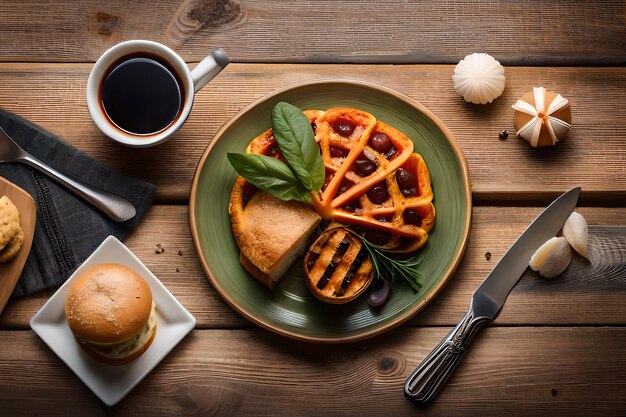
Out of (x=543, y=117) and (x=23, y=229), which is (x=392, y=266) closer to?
(x=543, y=117)

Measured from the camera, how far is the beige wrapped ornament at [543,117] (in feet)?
6.40

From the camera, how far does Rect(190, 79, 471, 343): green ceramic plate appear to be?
1.87 metres

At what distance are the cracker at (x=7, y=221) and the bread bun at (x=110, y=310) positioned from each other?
234 mm

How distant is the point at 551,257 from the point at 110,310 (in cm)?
129

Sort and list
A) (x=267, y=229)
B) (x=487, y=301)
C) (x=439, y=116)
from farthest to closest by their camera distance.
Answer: (x=439, y=116) → (x=487, y=301) → (x=267, y=229)

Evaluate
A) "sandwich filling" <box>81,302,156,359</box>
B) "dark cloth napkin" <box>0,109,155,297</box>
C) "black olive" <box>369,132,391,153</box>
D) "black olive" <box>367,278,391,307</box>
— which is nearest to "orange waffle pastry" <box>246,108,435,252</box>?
"black olive" <box>369,132,391,153</box>

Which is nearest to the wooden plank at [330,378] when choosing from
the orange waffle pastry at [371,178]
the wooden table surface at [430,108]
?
the wooden table surface at [430,108]

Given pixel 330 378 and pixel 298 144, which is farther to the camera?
pixel 330 378

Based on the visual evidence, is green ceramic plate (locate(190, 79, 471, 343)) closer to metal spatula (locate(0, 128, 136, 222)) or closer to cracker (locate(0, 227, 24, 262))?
metal spatula (locate(0, 128, 136, 222))

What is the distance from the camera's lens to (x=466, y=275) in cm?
196

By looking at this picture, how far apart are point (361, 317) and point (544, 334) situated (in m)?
0.58

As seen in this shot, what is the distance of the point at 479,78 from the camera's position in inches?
77.4

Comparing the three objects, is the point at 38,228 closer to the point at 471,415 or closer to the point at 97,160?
the point at 97,160

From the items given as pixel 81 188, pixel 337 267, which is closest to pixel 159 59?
pixel 81 188
